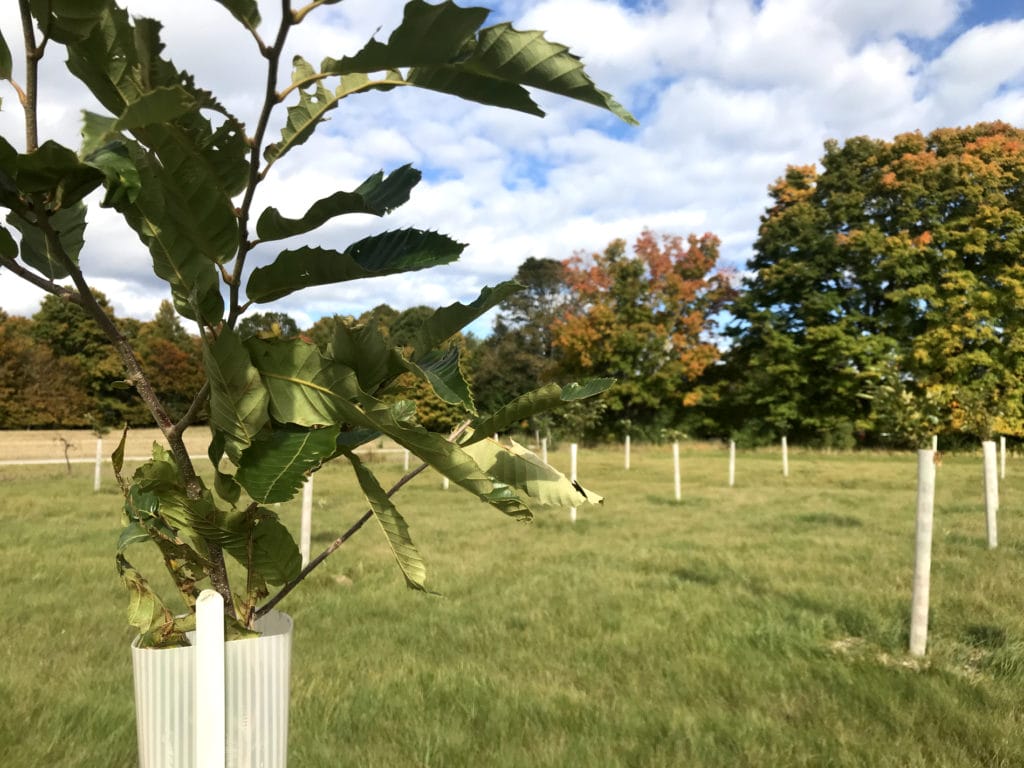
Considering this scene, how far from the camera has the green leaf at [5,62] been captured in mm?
685

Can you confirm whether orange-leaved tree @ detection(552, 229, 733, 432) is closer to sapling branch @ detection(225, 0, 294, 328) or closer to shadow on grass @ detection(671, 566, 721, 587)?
shadow on grass @ detection(671, 566, 721, 587)

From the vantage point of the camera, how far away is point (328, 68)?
69 cm

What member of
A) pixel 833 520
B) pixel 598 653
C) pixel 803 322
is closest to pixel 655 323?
pixel 803 322

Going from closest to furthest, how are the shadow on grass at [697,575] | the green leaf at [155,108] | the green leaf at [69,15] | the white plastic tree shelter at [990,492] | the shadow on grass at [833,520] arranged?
the green leaf at [155,108], the green leaf at [69,15], the shadow on grass at [697,575], the white plastic tree shelter at [990,492], the shadow on grass at [833,520]

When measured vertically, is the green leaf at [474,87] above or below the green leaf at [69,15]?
below

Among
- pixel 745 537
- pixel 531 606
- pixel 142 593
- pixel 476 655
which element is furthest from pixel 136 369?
pixel 745 537

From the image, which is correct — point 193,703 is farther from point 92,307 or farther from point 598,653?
point 598,653

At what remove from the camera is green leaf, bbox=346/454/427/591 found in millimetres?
858

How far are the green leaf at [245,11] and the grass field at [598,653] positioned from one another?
10.2ft

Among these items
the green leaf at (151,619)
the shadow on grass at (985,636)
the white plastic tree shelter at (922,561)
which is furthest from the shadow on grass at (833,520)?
the green leaf at (151,619)

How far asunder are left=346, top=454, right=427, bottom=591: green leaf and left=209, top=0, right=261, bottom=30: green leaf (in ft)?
1.65

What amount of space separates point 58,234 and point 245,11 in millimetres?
380

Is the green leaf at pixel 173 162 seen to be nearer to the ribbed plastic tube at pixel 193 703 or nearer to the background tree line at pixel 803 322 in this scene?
the ribbed plastic tube at pixel 193 703

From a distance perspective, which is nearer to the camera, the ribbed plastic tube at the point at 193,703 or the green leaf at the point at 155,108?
the green leaf at the point at 155,108
